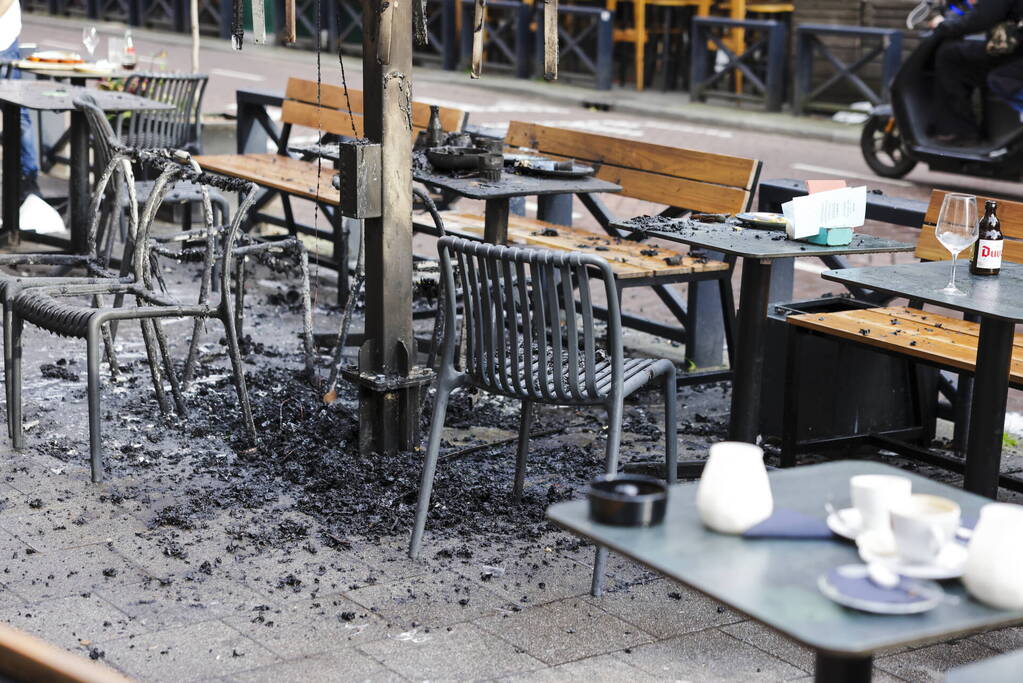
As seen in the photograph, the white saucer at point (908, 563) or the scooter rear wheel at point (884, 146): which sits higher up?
the white saucer at point (908, 563)

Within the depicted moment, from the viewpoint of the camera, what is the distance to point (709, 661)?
3533 mm

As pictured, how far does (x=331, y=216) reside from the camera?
26.3ft

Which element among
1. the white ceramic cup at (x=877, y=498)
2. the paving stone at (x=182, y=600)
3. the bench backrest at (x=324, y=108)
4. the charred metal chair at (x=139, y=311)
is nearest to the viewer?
the white ceramic cup at (x=877, y=498)

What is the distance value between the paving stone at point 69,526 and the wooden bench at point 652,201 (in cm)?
211

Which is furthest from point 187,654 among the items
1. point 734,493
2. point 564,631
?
point 734,493

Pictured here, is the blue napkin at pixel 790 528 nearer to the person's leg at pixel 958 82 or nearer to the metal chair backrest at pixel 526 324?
the metal chair backrest at pixel 526 324

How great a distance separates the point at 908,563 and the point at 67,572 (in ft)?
8.61

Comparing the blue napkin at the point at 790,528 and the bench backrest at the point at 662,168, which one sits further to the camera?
the bench backrest at the point at 662,168

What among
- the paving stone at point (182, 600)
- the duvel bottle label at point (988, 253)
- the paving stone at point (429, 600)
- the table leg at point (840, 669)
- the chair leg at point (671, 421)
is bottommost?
the paving stone at point (429, 600)

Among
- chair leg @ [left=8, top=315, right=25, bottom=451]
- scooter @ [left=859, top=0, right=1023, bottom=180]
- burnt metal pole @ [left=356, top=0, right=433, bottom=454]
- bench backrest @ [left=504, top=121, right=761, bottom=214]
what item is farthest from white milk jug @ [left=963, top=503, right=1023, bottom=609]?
scooter @ [left=859, top=0, right=1023, bottom=180]

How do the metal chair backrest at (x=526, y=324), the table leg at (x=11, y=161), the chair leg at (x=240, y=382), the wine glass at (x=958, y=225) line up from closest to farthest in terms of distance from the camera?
the metal chair backrest at (x=526, y=324)
the wine glass at (x=958, y=225)
the chair leg at (x=240, y=382)
the table leg at (x=11, y=161)

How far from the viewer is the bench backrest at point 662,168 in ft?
20.1

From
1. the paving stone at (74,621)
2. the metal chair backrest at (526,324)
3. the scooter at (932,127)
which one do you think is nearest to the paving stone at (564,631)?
the metal chair backrest at (526,324)

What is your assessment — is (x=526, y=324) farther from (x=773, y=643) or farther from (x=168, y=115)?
(x=168, y=115)
